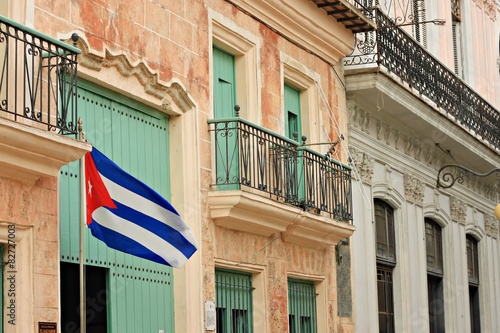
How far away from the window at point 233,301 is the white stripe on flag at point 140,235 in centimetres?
326

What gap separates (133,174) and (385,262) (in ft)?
27.2

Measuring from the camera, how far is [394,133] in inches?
849

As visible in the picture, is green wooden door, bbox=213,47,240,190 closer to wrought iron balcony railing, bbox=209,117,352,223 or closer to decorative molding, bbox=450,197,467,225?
wrought iron balcony railing, bbox=209,117,352,223

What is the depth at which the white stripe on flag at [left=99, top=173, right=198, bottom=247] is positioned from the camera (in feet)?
37.0

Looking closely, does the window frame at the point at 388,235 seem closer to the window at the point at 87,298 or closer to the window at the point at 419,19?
the window at the point at 419,19

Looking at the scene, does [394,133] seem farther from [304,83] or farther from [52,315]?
[52,315]

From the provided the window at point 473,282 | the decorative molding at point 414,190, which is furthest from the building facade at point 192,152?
the window at point 473,282

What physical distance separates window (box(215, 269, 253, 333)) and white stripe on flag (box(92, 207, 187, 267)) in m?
3.26

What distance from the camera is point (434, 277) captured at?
23.7 meters

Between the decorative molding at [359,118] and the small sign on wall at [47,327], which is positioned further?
the decorative molding at [359,118]

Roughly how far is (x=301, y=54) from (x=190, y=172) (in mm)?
4017

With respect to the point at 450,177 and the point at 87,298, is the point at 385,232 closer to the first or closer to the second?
the point at 450,177

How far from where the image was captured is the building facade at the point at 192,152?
11.2 metres

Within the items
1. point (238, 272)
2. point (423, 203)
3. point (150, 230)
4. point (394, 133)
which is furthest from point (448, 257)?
point (150, 230)
